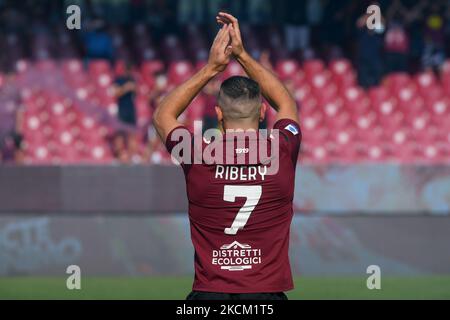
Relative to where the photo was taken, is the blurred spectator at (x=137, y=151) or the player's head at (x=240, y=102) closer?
the player's head at (x=240, y=102)

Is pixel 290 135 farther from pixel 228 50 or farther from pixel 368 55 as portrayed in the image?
pixel 368 55

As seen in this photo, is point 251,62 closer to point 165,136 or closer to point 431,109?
point 165,136

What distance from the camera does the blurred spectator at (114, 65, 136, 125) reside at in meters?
15.4

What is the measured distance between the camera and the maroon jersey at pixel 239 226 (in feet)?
15.5

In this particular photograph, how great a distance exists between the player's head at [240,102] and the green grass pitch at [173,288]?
662 cm

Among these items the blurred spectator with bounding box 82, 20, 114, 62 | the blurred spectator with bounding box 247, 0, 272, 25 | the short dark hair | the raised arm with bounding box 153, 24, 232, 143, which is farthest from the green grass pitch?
the short dark hair

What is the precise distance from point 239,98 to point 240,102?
0.06 ft

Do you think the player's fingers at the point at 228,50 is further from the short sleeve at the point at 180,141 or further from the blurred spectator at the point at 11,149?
the blurred spectator at the point at 11,149

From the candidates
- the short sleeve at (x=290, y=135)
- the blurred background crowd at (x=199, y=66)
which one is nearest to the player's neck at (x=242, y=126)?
the short sleeve at (x=290, y=135)

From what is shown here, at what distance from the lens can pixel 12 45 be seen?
16516 millimetres

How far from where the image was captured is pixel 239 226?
4.73 metres
